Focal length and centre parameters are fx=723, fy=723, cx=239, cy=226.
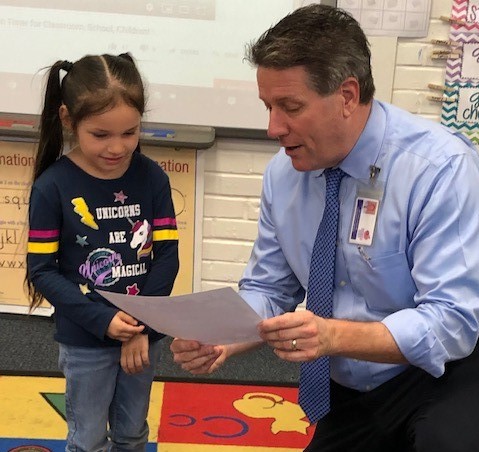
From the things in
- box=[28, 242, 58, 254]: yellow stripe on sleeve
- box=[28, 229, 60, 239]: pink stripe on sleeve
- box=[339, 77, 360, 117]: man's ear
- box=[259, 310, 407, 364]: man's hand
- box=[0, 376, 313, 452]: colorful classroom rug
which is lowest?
box=[0, 376, 313, 452]: colorful classroom rug

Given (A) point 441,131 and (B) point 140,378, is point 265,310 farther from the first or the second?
(A) point 441,131

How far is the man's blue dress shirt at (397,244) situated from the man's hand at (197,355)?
7.6 inches

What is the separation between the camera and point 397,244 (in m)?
1.44

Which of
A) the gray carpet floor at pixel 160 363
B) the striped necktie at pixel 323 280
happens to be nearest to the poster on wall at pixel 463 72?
the gray carpet floor at pixel 160 363

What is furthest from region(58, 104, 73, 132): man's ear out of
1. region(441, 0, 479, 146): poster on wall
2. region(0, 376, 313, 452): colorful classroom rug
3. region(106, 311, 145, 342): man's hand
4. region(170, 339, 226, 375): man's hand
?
region(441, 0, 479, 146): poster on wall

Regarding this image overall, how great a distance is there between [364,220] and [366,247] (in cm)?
5

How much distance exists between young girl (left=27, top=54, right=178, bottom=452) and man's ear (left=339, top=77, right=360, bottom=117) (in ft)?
1.53

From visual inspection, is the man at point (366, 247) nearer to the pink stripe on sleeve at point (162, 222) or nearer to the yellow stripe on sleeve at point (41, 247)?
the pink stripe on sleeve at point (162, 222)

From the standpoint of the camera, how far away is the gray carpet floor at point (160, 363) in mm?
2482

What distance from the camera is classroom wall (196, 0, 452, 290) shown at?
2.70 metres

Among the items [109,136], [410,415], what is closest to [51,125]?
[109,136]

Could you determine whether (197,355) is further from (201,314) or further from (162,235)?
(162,235)

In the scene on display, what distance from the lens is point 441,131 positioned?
147 centimetres

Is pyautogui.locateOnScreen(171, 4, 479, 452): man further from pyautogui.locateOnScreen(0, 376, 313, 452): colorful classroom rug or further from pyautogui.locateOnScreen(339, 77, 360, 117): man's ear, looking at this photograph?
pyautogui.locateOnScreen(0, 376, 313, 452): colorful classroom rug
